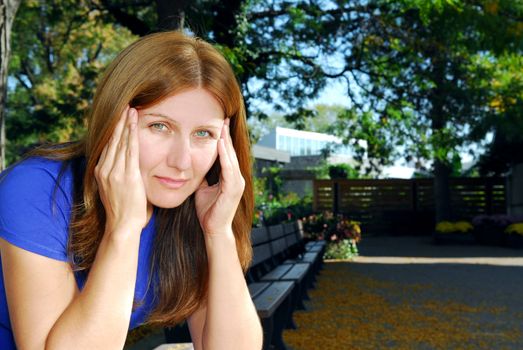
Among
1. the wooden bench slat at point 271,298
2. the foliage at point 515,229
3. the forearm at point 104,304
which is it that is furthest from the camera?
the foliage at point 515,229

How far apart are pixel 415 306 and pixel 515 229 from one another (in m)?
10.4

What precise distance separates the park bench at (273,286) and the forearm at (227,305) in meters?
2.08

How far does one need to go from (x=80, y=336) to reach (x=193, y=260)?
2.09ft

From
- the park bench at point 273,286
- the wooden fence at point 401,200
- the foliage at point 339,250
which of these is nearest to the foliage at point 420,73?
the foliage at point 339,250

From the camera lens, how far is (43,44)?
25531mm

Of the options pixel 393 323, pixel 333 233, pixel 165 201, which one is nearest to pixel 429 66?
pixel 333 233

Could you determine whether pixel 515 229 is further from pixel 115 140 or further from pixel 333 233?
pixel 115 140

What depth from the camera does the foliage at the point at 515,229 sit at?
56.9 ft

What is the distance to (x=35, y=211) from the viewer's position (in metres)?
1.66

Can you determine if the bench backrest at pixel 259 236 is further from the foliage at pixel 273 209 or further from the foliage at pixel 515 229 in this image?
the foliage at pixel 515 229

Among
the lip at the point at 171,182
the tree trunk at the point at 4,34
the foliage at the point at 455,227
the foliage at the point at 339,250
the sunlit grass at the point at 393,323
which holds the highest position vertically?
the tree trunk at the point at 4,34

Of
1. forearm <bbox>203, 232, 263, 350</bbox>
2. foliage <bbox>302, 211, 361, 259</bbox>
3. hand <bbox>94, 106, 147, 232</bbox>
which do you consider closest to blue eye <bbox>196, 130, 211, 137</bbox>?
hand <bbox>94, 106, 147, 232</bbox>

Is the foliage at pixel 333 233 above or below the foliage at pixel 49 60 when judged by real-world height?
below

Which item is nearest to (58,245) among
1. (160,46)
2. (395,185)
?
(160,46)
